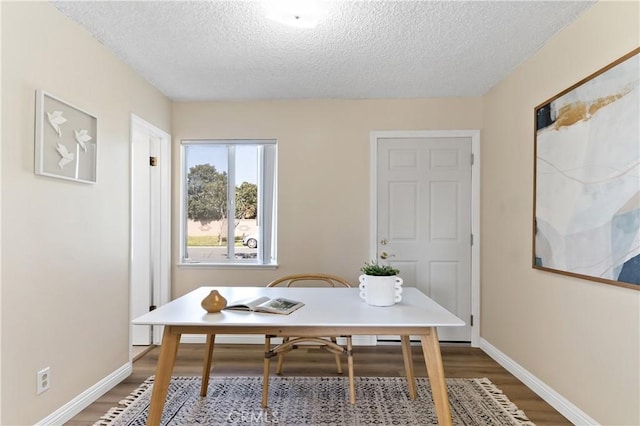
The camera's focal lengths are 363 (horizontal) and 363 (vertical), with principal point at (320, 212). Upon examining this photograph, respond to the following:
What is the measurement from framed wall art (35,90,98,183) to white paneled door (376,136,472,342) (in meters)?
2.33

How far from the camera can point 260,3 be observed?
1.94m

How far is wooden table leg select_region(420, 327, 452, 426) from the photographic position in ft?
5.30

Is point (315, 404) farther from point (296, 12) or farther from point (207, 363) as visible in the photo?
point (296, 12)

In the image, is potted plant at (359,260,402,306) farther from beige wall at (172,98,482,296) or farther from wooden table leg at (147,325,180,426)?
beige wall at (172,98,482,296)

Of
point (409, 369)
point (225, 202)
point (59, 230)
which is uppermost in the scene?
point (225, 202)

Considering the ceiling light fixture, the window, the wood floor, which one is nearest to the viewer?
the ceiling light fixture

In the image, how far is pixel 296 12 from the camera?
198 centimetres

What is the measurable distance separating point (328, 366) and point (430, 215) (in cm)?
165

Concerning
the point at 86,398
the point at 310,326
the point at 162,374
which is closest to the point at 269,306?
the point at 310,326

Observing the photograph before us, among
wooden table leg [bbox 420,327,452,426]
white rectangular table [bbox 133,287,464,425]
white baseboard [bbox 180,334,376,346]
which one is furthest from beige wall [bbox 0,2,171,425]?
wooden table leg [bbox 420,327,452,426]

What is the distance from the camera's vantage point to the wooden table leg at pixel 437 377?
1.61 meters

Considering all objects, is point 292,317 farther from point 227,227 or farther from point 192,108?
point 192,108

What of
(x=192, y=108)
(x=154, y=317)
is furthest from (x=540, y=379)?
(x=192, y=108)

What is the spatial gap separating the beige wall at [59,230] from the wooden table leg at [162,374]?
0.67 m
